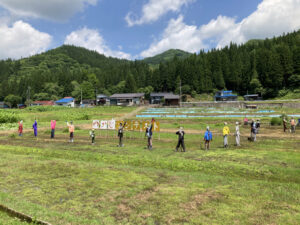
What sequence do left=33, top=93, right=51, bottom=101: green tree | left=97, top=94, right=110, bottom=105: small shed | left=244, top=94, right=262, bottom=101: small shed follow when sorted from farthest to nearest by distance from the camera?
1. left=33, top=93, right=51, bottom=101: green tree
2. left=97, top=94, right=110, bottom=105: small shed
3. left=244, top=94, right=262, bottom=101: small shed

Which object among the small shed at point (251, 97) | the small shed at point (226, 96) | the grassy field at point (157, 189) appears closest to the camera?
the grassy field at point (157, 189)

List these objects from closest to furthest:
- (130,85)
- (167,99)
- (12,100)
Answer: (167,99) → (130,85) → (12,100)

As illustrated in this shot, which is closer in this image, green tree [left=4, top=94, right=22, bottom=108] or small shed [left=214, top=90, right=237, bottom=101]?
small shed [left=214, top=90, right=237, bottom=101]

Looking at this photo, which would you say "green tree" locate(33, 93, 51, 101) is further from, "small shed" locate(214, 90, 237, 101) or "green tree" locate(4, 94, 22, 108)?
"small shed" locate(214, 90, 237, 101)

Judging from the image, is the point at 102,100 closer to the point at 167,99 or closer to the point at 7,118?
the point at 167,99

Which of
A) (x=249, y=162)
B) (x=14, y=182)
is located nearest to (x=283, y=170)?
(x=249, y=162)

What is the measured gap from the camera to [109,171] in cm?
1119

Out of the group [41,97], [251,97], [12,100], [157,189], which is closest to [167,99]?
[251,97]

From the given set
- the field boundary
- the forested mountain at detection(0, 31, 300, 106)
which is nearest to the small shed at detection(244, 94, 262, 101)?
the forested mountain at detection(0, 31, 300, 106)

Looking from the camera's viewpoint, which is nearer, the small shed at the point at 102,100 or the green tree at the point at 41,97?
the small shed at the point at 102,100

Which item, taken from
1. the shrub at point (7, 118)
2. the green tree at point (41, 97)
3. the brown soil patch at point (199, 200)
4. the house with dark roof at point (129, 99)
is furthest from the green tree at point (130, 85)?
the brown soil patch at point (199, 200)

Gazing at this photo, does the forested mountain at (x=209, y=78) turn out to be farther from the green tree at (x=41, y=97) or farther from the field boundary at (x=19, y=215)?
the field boundary at (x=19, y=215)

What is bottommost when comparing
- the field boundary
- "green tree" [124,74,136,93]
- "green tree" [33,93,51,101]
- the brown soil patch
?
the brown soil patch

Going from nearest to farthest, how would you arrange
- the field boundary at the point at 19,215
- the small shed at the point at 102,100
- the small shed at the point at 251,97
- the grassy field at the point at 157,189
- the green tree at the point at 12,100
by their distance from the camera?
the field boundary at the point at 19,215 → the grassy field at the point at 157,189 → the small shed at the point at 251,97 → the small shed at the point at 102,100 → the green tree at the point at 12,100
